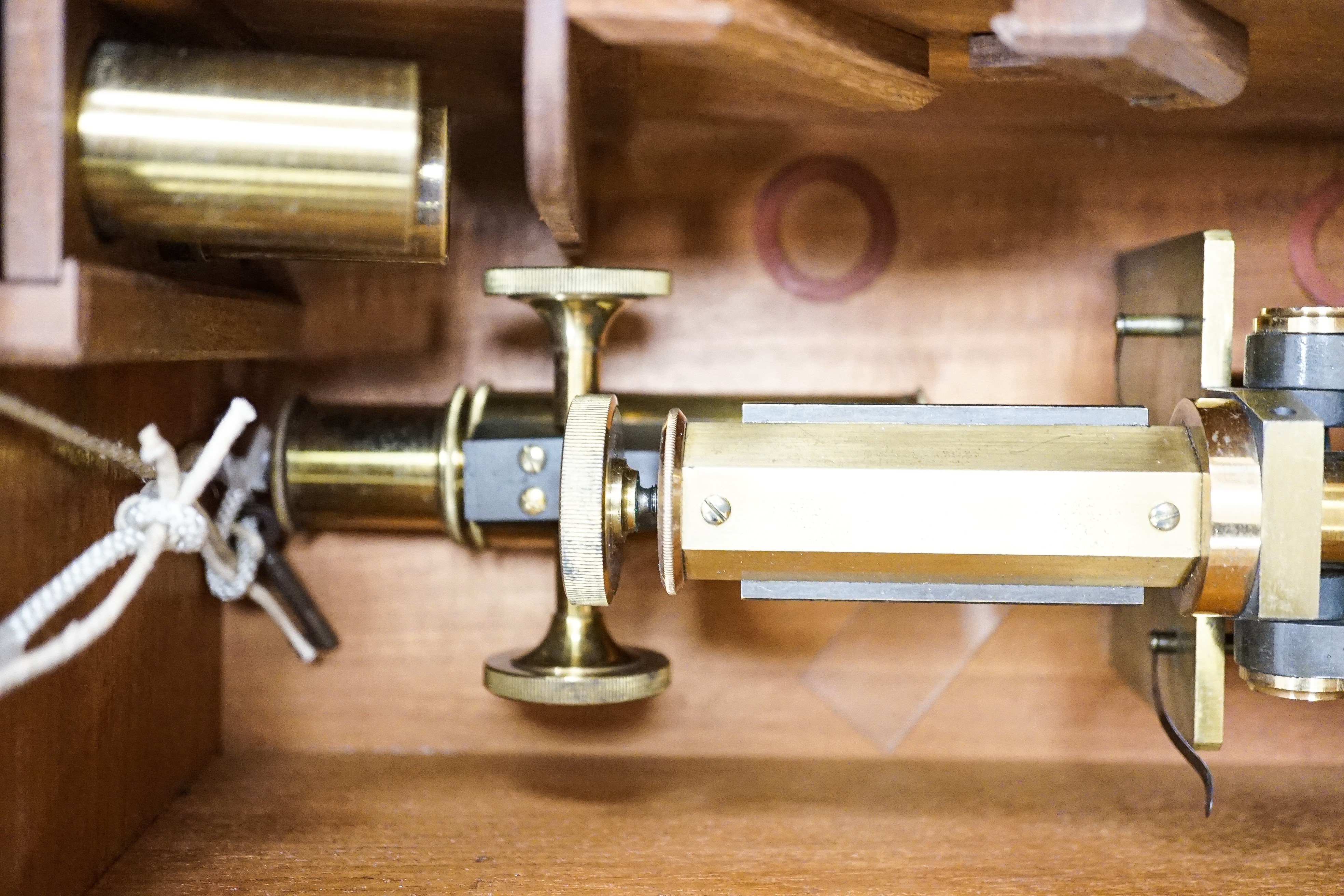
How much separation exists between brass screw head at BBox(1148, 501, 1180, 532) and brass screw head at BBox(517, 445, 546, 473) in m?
0.38

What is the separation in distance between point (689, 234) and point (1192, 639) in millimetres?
448

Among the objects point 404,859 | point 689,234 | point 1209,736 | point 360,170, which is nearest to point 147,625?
point 404,859

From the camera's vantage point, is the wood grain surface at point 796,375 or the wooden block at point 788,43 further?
the wood grain surface at point 796,375

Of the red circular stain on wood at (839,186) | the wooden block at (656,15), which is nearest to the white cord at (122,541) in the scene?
the wooden block at (656,15)

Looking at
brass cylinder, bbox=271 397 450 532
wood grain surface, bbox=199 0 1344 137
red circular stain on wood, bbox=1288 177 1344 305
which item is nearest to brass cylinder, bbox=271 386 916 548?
brass cylinder, bbox=271 397 450 532

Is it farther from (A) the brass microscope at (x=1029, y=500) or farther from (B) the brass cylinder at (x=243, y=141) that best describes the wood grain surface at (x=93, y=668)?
(A) the brass microscope at (x=1029, y=500)

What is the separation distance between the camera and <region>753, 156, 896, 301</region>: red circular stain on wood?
2.81 feet

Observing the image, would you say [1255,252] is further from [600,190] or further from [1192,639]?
[600,190]

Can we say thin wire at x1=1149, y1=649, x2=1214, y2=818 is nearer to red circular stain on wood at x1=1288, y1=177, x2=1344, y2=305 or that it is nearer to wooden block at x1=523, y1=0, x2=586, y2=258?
red circular stain on wood at x1=1288, y1=177, x2=1344, y2=305

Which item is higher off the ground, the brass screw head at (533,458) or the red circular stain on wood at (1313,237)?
the red circular stain on wood at (1313,237)

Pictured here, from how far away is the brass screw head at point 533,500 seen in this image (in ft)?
2.50

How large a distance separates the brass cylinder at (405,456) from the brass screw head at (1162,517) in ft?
0.78

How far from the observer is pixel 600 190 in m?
0.86

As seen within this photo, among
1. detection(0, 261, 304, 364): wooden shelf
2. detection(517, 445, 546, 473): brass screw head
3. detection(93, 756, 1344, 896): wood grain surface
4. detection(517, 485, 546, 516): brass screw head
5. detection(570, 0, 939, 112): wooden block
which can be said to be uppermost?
detection(570, 0, 939, 112): wooden block
